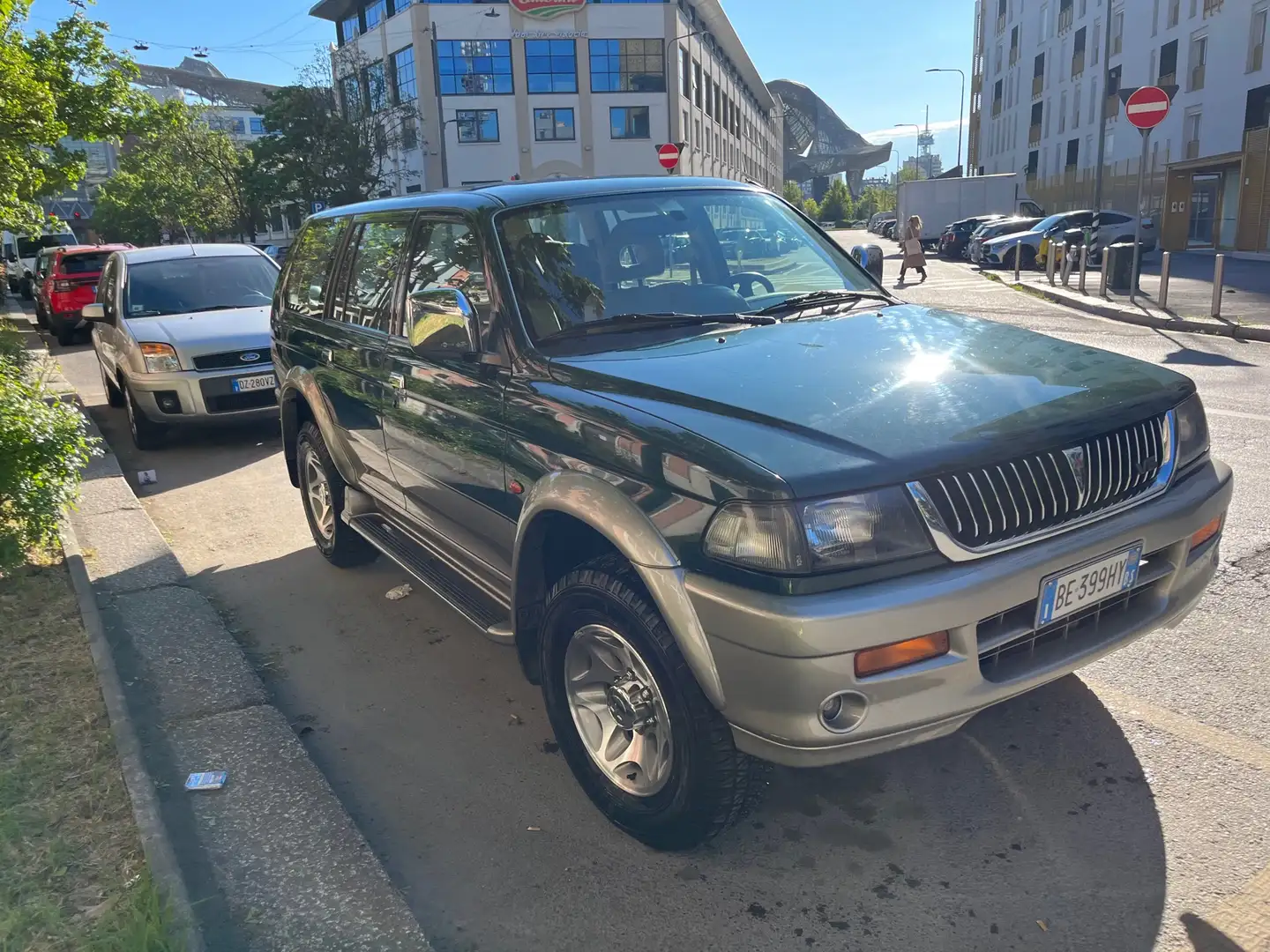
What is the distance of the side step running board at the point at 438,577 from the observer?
3.53 metres

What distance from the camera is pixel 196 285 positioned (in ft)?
33.1

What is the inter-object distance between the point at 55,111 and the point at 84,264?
356 inches

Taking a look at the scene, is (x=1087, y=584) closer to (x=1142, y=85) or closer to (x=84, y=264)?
(x=84, y=264)

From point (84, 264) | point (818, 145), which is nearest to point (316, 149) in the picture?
point (84, 264)

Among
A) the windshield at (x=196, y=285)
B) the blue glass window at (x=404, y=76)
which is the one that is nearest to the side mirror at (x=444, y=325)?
the windshield at (x=196, y=285)

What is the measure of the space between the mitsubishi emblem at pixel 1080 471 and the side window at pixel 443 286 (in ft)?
6.36

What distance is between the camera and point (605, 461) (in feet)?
9.40

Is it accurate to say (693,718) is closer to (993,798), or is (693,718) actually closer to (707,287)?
(993,798)

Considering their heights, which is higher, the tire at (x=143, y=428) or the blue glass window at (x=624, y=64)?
the blue glass window at (x=624, y=64)

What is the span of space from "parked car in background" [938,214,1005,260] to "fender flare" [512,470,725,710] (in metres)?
35.2

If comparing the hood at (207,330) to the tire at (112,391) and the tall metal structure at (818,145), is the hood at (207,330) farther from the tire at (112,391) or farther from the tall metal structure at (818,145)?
the tall metal structure at (818,145)

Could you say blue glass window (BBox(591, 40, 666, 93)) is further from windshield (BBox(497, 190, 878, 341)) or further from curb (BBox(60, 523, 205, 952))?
curb (BBox(60, 523, 205, 952))

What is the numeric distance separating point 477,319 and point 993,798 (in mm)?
2339

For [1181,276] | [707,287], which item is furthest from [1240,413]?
[1181,276]
